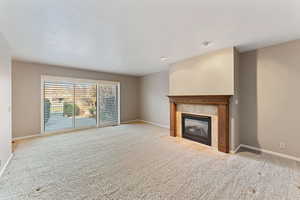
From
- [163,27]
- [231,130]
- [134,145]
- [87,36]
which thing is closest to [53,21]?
[87,36]

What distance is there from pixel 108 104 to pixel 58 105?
1.97 meters

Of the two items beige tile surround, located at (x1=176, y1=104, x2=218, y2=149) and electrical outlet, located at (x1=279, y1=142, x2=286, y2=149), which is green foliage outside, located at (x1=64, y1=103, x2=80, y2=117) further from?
electrical outlet, located at (x1=279, y1=142, x2=286, y2=149)

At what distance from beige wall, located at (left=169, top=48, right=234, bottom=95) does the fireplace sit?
73 cm

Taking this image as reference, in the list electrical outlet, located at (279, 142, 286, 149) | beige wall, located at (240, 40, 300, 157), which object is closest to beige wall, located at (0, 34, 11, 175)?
beige wall, located at (240, 40, 300, 157)

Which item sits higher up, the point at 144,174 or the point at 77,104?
the point at 77,104

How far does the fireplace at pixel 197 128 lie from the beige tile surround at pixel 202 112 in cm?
11

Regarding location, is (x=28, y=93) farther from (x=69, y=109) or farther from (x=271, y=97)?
(x=271, y=97)

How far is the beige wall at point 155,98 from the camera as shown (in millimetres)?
5797

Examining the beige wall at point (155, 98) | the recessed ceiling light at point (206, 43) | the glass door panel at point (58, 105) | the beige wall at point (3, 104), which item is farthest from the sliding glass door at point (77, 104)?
the recessed ceiling light at point (206, 43)

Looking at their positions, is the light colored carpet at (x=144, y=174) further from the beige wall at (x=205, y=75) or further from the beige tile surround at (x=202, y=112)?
the beige wall at (x=205, y=75)

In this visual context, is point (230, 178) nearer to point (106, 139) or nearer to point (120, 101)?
point (106, 139)

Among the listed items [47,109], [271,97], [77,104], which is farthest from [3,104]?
[271,97]

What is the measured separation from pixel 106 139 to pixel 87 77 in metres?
2.87

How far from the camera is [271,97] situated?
10.0 ft
